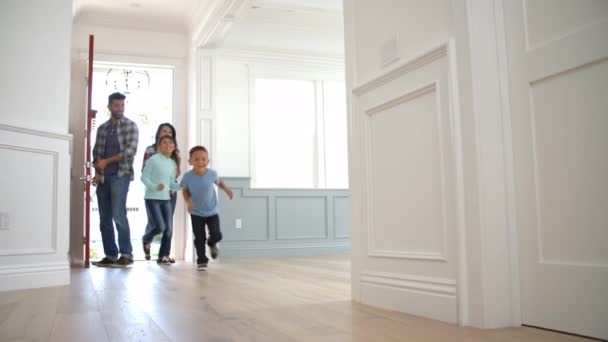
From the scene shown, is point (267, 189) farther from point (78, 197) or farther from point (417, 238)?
point (417, 238)

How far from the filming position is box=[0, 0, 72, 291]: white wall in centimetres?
306

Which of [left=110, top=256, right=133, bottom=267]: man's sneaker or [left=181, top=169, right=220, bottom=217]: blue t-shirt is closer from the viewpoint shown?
[left=181, top=169, right=220, bottom=217]: blue t-shirt

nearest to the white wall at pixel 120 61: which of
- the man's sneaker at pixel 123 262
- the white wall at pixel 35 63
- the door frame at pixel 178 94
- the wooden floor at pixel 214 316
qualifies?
the door frame at pixel 178 94

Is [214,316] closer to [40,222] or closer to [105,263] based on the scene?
[40,222]

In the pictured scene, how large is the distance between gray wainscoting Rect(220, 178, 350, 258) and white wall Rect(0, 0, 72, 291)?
3.01 m

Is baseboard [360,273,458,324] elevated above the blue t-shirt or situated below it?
below

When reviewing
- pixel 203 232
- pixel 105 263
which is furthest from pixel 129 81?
pixel 203 232

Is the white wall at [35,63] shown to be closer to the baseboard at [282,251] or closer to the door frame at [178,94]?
the door frame at [178,94]

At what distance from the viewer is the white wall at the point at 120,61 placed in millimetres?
5695

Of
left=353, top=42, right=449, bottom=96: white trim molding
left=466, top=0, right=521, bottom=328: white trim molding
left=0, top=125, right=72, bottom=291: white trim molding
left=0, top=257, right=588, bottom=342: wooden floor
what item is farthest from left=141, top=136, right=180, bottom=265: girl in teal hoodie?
left=466, top=0, right=521, bottom=328: white trim molding

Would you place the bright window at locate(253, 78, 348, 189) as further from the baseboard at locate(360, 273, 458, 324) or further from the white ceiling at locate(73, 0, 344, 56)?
the baseboard at locate(360, 273, 458, 324)

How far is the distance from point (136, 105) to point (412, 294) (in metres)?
7.30

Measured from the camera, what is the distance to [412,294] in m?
2.00

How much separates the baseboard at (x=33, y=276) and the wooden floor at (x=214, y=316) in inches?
4.7
